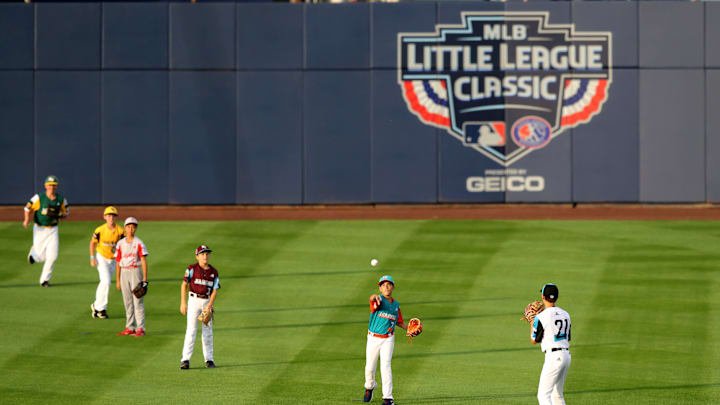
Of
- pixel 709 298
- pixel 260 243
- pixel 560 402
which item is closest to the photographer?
pixel 560 402

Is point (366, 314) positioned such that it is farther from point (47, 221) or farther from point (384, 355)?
point (47, 221)

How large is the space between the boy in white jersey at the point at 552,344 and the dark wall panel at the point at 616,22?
19.6 m

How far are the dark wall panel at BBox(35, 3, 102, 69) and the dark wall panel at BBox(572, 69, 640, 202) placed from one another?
14137 mm

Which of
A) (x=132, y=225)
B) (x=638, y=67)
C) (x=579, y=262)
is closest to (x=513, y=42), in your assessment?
(x=638, y=67)

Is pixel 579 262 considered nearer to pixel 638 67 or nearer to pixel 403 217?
pixel 403 217

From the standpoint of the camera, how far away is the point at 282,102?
104ft

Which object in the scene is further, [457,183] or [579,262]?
[457,183]

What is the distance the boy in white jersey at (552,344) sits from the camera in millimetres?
13328

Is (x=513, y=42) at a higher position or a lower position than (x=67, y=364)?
higher

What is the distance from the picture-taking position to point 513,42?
103 feet

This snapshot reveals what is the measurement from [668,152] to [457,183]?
20.2 feet

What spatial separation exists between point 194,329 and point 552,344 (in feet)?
19.8

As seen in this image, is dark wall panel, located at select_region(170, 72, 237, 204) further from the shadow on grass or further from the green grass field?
the shadow on grass

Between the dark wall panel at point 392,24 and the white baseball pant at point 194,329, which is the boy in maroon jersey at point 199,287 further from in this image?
the dark wall panel at point 392,24
